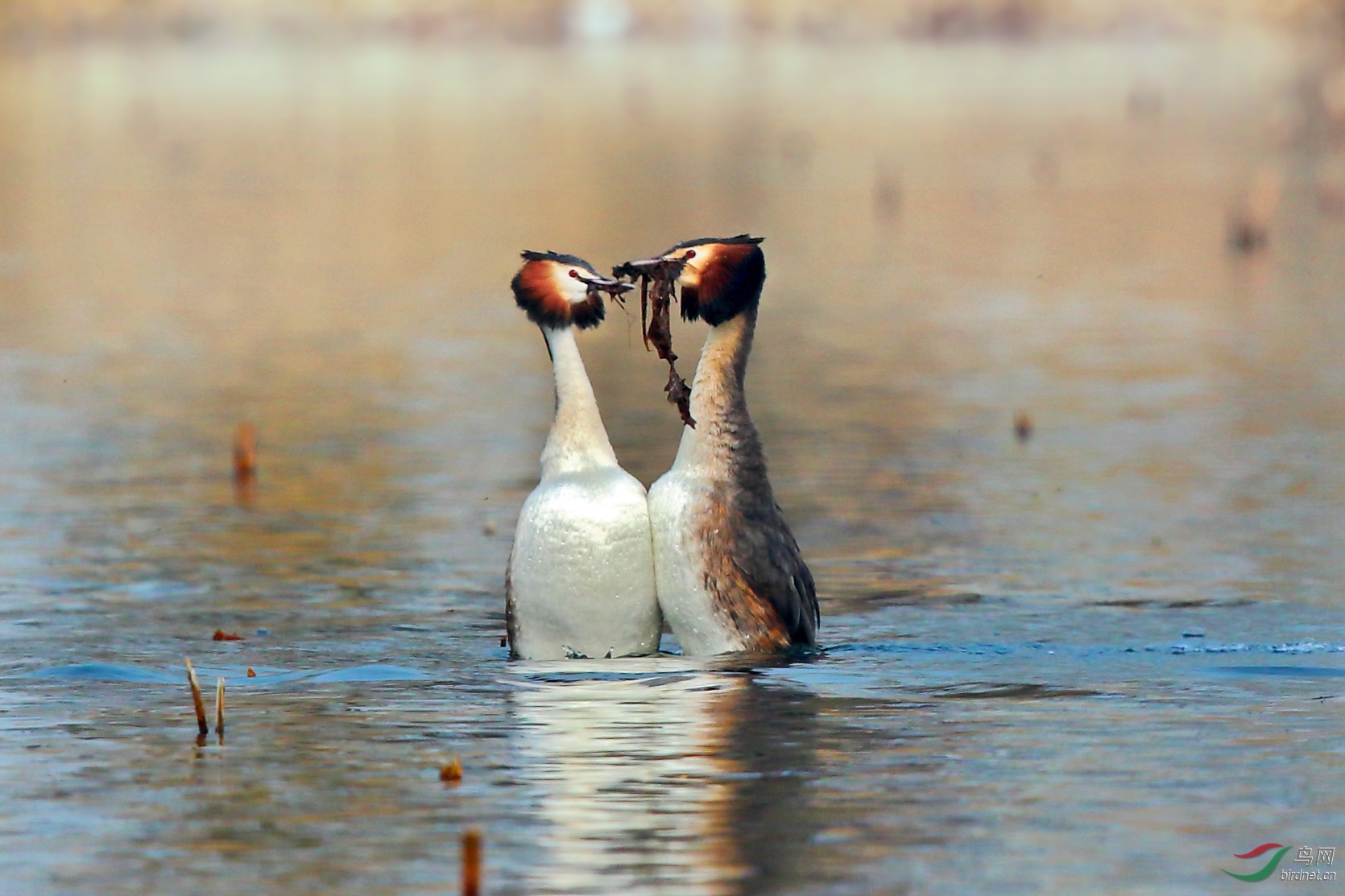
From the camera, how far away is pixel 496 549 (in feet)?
49.8

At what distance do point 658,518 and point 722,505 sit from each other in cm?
30

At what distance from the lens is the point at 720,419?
11422mm

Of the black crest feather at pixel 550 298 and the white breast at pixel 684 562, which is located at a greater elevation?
the black crest feather at pixel 550 298

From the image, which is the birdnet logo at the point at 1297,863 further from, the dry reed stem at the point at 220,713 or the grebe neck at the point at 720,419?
the dry reed stem at the point at 220,713

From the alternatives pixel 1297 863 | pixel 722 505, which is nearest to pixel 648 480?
pixel 722 505

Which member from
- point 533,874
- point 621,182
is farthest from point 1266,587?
point 621,182

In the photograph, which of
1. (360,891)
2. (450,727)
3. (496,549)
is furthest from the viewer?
(496,549)

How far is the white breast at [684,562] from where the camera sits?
11.2 metres

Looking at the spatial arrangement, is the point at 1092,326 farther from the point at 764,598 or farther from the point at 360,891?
the point at 360,891

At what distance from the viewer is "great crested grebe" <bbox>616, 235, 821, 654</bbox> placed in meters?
11.3

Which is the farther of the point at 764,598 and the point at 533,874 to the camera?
the point at 764,598

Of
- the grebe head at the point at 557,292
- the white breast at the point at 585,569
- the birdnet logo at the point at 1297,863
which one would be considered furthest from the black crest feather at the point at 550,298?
the birdnet logo at the point at 1297,863

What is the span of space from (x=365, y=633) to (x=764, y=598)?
226 cm

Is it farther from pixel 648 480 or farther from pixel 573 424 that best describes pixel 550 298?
pixel 648 480
